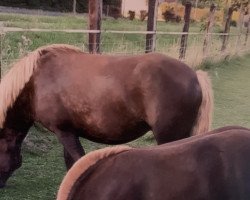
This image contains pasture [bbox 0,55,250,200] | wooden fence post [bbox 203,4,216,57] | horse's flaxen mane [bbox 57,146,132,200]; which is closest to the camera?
horse's flaxen mane [bbox 57,146,132,200]

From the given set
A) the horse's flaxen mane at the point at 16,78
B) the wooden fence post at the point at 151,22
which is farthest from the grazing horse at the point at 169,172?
the wooden fence post at the point at 151,22

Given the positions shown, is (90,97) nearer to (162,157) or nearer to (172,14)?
(162,157)

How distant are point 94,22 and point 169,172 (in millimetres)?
5296

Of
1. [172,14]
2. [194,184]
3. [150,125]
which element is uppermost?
[194,184]

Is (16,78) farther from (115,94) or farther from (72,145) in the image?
(115,94)

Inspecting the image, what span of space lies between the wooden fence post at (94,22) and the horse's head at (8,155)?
124 inches

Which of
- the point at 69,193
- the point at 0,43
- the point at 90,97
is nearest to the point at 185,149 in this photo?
the point at 69,193

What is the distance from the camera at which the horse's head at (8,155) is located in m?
4.37

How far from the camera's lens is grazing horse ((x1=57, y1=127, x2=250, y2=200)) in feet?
7.83

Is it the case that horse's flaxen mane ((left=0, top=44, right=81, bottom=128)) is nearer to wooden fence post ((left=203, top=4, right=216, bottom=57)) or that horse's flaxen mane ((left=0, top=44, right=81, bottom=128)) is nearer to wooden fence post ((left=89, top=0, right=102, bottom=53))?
wooden fence post ((left=89, top=0, right=102, bottom=53))

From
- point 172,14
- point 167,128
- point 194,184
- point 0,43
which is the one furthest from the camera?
point 172,14

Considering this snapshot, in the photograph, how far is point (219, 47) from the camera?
16500 millimetres

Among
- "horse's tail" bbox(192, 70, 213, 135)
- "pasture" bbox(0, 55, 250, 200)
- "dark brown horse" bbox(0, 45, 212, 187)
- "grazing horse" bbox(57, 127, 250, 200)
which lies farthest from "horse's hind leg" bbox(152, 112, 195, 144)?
"grazing horse" bbox(57, 127, 250, 200)

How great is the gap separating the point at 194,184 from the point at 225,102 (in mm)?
7516
